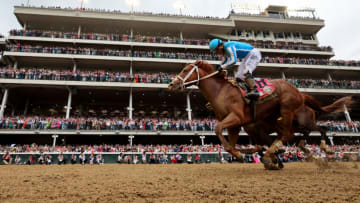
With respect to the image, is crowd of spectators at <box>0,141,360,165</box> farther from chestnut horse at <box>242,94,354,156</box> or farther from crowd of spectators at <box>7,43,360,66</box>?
crowd of spectators at <box>7,43,360,66</box>

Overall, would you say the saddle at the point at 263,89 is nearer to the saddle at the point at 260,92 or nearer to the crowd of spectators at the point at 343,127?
the saddle at the point at 260,92

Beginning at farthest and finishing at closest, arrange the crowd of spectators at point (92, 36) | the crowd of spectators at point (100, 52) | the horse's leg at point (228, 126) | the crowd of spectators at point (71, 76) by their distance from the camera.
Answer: the crowd of spectators at point (92, 36) → the crowd of spectators at point (100, 52) → the crowd of spectators at point (71, 76) → the horse's leg at point (228, 126)

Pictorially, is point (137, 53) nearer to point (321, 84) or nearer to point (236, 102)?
point (236, 102)

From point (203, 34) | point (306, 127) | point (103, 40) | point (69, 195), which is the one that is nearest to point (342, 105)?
point (306, 127)

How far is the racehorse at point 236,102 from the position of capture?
216 inches

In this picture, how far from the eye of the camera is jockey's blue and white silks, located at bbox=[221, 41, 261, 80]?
18.9 ft

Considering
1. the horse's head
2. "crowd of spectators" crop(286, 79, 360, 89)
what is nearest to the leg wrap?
the horse's head

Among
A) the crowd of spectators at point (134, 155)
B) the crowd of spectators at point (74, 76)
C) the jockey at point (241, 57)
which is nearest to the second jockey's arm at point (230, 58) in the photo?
the jockey at point (241, 57)

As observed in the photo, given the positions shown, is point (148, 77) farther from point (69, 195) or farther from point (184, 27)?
point (69, 195)

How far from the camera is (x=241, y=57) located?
6203 millimetres

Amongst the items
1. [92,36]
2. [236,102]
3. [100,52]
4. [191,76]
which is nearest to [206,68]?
[191,76]

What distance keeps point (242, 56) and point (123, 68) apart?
83.1 ft

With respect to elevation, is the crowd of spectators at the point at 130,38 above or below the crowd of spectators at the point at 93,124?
above

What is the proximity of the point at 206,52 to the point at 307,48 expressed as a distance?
15817mm
